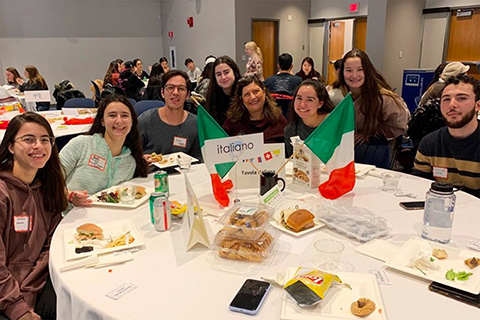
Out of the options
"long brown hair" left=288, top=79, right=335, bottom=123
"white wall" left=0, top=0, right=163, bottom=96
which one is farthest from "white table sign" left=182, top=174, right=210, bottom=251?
"white wall" left=0, top=0, right=163, bottom=96

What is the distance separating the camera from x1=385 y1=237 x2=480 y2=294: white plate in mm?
1247

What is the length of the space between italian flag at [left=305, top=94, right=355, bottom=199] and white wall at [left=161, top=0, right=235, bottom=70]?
804 cm

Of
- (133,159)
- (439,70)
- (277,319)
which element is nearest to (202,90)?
(133,159)

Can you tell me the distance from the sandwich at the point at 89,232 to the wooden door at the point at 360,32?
9150 millimetres

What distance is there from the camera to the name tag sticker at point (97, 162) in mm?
2223

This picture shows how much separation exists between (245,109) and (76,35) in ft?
34.9

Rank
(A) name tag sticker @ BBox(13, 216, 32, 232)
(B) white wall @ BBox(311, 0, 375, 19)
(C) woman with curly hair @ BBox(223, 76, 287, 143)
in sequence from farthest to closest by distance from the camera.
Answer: (B) white wall @ BBox(311, 0, 375, 19)
(C) woman with curly hair @ BBox(223, 76, 287, 143)
(A) name tag sticker @ BBox(13, 216, 32, 232)

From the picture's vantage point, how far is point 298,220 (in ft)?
5.42

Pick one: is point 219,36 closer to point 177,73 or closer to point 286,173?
point 177,73

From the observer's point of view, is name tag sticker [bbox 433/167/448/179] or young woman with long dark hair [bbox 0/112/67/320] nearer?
young woman with long dark hair [bbox 0/112/67/320]

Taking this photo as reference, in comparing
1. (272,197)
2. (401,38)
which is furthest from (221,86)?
(401,38)

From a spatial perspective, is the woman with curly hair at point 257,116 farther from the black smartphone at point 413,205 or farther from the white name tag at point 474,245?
the white name tag at point 474,245

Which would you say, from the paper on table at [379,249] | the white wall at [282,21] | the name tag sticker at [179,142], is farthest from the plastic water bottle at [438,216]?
the white wall at [282,21]

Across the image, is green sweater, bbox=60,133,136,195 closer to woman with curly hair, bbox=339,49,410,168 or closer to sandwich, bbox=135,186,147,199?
sandwich, bbox=135,186,147,199
